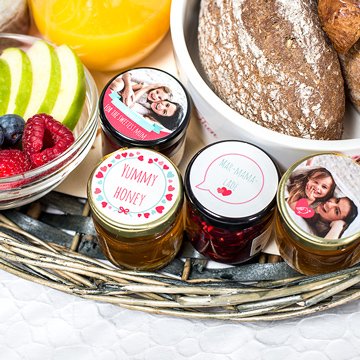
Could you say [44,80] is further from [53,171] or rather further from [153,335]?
[153,335]

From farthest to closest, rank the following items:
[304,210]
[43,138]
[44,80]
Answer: [44,80] → [43,138] → [304,210]

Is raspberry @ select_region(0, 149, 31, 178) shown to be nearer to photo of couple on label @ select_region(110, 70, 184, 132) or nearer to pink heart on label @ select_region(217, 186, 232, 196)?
photo of couple on label @ select_region(110, 70, 184, 132)

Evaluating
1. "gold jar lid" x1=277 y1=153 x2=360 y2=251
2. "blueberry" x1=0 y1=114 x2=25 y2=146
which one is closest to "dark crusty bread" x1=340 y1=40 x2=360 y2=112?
"gold jar lid" x1=277 y1=153 x2=360 y2=251

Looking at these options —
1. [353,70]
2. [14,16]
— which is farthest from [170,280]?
[14,16]

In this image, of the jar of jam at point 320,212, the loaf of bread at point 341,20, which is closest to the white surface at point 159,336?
the jar of jam at point 320,212

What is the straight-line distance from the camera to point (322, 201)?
3.87 ft

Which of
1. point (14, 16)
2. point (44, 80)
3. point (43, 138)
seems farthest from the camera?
point (14, 16)

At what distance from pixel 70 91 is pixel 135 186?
29 cm

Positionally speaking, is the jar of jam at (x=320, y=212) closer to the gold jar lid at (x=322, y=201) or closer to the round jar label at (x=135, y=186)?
the gold jar lid at (x=322, y=201)

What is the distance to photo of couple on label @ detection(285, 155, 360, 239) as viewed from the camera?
116 centimetres

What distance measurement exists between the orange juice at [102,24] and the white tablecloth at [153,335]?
51cm

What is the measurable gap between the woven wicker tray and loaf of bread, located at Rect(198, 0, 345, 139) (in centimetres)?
27

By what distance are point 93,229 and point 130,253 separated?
0.48 feet

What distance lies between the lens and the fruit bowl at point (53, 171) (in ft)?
4.16
